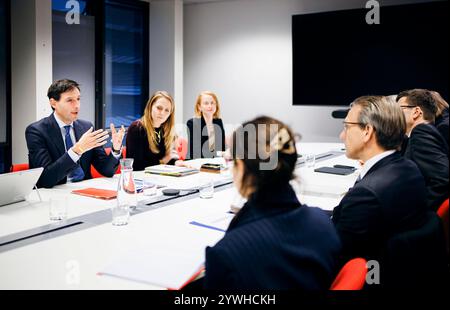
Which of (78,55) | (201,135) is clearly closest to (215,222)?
(201,135)

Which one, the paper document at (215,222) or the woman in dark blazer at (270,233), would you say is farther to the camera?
the paper document at (215,222)

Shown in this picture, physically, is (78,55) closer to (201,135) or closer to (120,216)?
(201,135)

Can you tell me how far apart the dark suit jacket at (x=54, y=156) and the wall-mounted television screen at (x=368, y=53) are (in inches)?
131

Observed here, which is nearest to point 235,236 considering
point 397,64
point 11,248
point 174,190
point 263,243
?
point 263,243

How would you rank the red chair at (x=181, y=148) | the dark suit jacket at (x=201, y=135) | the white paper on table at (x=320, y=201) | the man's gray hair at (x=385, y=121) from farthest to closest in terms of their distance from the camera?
1. the dark suit jacket at (x=201, y=135)
2. the red chair at (x=181, y=148)
3. the white paper on table at (x=320, y=201)
4. the man's gray hair at (x=385, y=121)

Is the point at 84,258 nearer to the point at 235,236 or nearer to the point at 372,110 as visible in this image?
the point at 235,236

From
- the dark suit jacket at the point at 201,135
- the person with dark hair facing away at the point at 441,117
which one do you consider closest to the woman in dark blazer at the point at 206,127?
the dark suit jacket at the point at 201,135

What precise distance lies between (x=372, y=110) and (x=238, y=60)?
4.74 m

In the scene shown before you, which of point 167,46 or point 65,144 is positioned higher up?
point 167,46

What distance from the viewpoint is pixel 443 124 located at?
3297 mm

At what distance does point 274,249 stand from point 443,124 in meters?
A: 2.47

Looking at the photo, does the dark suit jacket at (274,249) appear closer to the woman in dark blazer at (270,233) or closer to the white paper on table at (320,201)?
the woman in dark blazer at (270,233)

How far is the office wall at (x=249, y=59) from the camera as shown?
20.7ft

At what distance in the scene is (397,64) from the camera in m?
5.49
